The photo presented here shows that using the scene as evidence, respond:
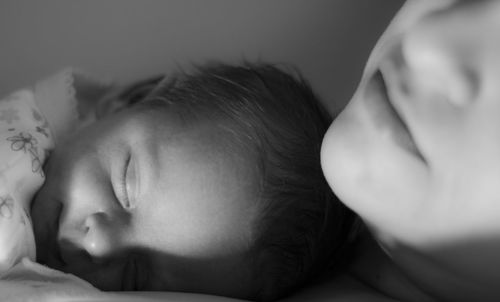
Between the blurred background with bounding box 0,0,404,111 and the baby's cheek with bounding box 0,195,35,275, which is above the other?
the blurred background with bounding box 0,0,404,111

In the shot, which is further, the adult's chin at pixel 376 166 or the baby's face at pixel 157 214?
the baby's face at pixel 157 214

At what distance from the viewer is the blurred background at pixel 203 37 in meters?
1.12

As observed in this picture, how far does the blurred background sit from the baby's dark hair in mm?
279

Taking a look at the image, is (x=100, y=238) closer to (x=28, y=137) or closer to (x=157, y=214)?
(x=157, y=214)

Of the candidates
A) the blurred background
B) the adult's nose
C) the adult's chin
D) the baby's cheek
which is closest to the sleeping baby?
the baby's cheek

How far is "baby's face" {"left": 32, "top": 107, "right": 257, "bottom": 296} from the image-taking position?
0.73 meters

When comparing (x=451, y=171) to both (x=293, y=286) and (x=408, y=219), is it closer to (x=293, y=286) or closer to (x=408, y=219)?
(x=408, y=219)

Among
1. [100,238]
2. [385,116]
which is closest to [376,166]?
[385,116]

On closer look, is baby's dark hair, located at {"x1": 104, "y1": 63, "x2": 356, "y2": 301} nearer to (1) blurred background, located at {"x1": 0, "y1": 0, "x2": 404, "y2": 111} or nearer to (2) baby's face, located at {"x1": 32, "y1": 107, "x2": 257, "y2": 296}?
(2) baby's face, located at {"x1": 32, "y1": 107, "x2": 257, "y2": 296}

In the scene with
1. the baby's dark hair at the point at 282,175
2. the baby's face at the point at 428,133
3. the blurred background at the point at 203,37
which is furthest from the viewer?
the blurred background at the point at 203,37

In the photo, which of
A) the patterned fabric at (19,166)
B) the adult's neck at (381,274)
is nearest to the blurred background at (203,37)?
the patterned fabric at (19,166)

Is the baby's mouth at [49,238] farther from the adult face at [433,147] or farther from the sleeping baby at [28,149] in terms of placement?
the adult face at [433,147]

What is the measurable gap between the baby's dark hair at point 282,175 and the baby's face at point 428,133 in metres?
0.13

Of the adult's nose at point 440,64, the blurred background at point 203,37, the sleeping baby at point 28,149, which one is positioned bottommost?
the sleeping baby at point 28,149
